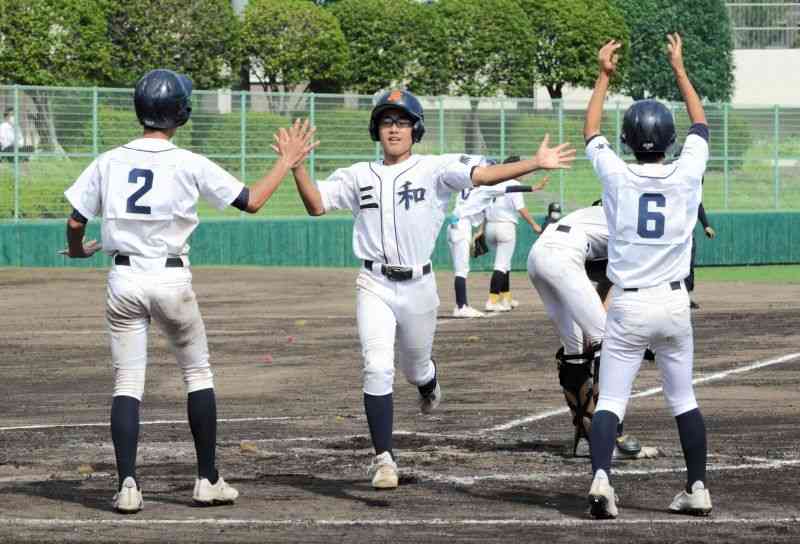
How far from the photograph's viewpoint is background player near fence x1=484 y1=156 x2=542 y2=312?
2123 centimetres

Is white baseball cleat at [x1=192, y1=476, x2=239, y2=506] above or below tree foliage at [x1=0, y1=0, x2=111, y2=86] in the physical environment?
below

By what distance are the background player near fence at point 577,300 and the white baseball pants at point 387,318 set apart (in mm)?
1024

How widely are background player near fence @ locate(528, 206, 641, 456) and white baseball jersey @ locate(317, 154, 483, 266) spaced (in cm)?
101

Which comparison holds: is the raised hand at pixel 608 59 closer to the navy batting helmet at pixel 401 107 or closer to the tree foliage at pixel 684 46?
the navy batting helmet at pixel 401 107

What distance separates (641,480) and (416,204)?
1939mm

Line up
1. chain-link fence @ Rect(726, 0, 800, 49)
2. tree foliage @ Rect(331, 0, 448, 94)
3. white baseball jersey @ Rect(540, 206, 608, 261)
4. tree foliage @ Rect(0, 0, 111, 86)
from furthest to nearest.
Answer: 1. chain-link fence @ Rect(726, 0, 800, 49)
2. tree foliage @ Rect(331, 0, 448, 94)
3. tree foliage @ Rect(0, 0, 111, 86)
4. white baseball jersey @ Rect(540, 206, 608, 261)

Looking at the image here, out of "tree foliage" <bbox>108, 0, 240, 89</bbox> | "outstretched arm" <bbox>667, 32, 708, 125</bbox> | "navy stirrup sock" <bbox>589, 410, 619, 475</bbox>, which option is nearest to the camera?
"navy stirrup sock" <bbox>589, 410, 619, 475</bbox>

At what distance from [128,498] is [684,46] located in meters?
68.7

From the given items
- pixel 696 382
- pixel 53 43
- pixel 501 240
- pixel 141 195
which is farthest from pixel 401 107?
pixel 53 43

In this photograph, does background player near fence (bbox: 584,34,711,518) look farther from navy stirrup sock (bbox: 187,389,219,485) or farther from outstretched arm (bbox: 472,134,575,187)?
navy stirrup sock (bbox: 187,389,219,485)

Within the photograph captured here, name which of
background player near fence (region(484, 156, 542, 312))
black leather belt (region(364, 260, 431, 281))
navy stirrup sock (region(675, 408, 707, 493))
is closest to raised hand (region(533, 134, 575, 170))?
black leather belt (region(364, 260, 431, 281))

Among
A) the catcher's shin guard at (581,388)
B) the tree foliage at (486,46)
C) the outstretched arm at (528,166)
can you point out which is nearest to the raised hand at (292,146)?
the outstretched arm at (528,166)

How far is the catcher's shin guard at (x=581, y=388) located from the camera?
10000 millimetres

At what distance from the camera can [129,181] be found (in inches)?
329
